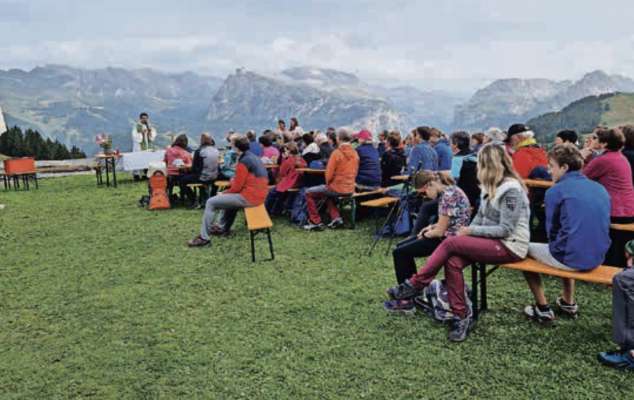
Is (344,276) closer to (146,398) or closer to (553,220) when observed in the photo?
(553,220)

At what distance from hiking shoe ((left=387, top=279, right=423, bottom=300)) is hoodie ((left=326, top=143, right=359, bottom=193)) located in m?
3.81

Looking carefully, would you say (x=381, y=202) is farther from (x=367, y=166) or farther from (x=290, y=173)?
(x=290, y=173)

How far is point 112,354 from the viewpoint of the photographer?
4.57m

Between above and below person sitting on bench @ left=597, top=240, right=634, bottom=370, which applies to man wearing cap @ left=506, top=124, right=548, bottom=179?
above

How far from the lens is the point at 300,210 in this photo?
9.75 metres

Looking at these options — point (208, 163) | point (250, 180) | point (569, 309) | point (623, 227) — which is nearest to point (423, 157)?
point (250, 180)

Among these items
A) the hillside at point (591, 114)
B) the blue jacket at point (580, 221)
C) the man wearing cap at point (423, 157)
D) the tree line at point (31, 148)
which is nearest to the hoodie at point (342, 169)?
the man wearing cap at point (423, 157)

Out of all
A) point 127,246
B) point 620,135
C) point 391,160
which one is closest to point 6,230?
point 127,246

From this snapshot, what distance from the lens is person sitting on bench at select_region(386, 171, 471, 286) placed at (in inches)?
201

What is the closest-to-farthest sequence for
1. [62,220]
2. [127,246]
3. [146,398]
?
[146,398] < [127,246] < [62,220]

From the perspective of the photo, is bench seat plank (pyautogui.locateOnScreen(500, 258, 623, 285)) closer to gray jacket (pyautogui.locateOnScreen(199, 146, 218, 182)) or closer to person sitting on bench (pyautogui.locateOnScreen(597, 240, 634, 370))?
person sitting on bench (pyautogui.locateOnScreen(597, 240, 634, 370))

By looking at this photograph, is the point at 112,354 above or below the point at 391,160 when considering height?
below

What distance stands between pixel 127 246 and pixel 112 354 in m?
4.11

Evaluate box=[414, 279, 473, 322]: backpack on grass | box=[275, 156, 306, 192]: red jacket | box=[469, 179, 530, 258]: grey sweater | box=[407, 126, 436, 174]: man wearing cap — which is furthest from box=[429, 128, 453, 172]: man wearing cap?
box=[469, 179, 530, 258]: grey sweater
